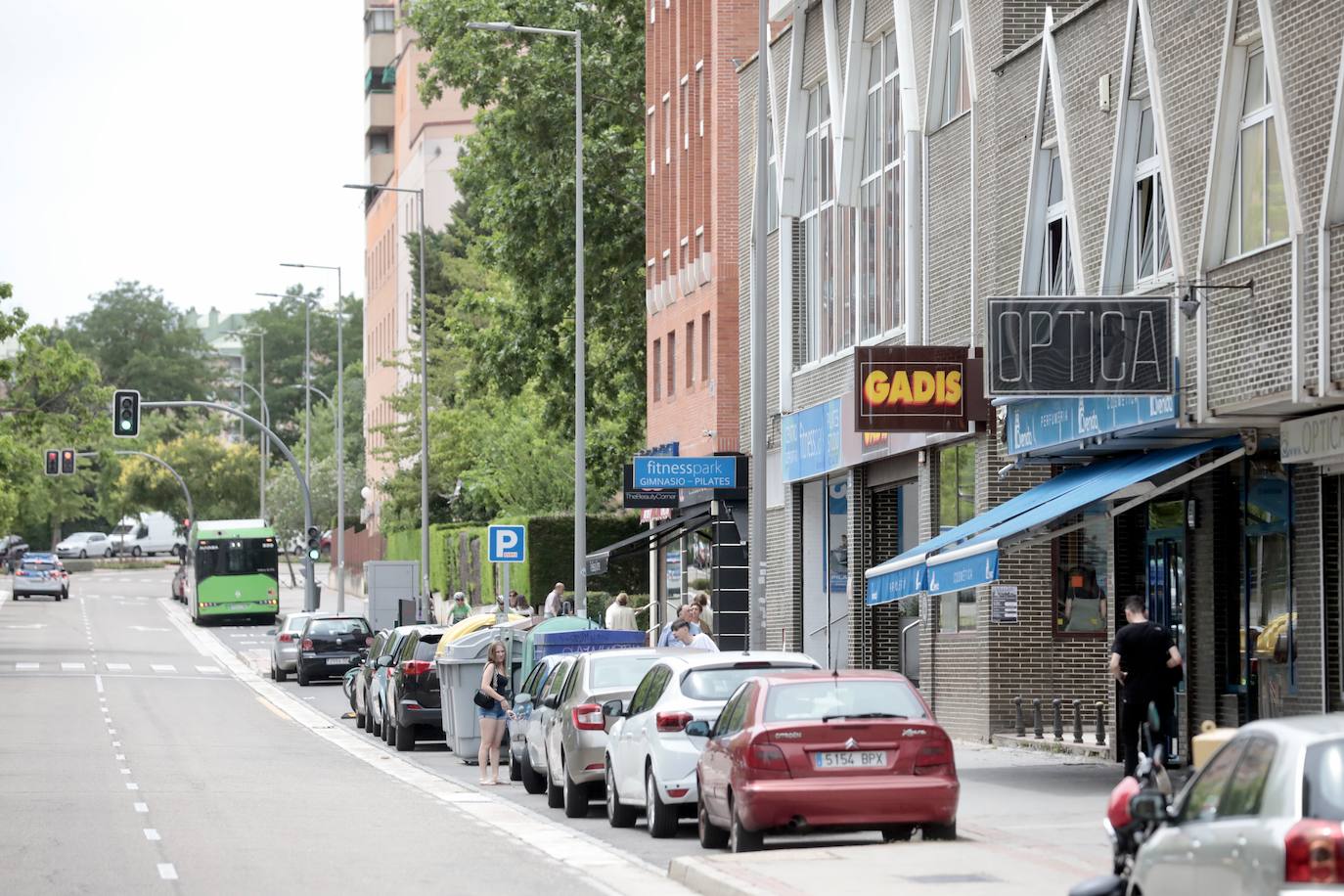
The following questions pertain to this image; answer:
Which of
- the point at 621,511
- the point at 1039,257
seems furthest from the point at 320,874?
the point at 621,511

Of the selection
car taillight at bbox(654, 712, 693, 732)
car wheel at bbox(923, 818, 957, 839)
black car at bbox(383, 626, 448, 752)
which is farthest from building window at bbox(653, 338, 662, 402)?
car wheel at bbox(923, 818, 957, 839)

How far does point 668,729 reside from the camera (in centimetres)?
1830

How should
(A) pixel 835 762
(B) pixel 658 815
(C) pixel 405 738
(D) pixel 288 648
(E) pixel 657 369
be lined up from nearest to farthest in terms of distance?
(A) pixel 835 762, (B) pixel 658 815, (C) pixel 405 738, (E) pixel 657 369, (D) pixel 288 648

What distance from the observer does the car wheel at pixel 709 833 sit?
675 inches

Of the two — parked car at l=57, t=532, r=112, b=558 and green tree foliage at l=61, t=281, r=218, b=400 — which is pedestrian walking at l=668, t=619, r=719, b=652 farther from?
green tree foliage at l=61, t=281, r=218, b=400

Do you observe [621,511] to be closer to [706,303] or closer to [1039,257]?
[706,303]

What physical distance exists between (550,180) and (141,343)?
4380 inches

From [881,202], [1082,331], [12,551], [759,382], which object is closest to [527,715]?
[759,382]

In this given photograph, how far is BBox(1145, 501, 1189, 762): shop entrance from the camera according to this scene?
74.7ft

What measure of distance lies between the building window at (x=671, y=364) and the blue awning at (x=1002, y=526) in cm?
2297

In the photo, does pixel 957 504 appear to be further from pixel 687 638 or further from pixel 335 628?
pixel 335 628

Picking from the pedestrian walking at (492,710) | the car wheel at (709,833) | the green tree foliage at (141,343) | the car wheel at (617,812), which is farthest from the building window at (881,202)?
the green tree foliage at (141,343)

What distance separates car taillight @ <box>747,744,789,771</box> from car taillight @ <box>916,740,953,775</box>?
98 cm

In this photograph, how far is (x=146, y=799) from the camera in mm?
22438
